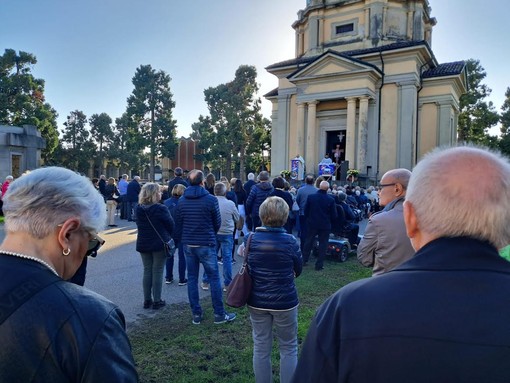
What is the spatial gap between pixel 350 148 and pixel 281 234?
2339cm

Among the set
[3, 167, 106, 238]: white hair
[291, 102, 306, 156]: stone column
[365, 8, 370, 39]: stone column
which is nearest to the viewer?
[3, 167, 106, 238]: white hair

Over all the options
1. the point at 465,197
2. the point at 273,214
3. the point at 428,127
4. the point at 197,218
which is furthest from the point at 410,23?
the point at 465,197

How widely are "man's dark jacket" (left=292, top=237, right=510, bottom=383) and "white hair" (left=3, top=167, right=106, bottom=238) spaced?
1120 mm

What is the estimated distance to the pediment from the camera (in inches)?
972

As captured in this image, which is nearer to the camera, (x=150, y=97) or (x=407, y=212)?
(x=407, y=212)

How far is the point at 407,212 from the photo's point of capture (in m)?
1.40

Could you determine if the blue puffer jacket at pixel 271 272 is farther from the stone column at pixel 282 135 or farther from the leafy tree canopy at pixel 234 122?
the leafy tree canopy at pixel 234 122

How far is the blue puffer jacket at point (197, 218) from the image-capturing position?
5.24 metres

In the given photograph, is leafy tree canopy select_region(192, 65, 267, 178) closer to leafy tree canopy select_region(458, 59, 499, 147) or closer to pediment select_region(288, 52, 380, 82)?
pediment select_region(288, 52, 380, 82)

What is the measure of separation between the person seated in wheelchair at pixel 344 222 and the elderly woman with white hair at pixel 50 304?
26.6 feet

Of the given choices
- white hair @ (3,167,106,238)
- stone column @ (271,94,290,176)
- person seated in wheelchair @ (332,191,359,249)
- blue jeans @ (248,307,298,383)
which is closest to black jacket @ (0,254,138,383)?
white hair @ (3,167,106,238)

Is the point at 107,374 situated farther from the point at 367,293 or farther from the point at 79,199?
the point at 367,293

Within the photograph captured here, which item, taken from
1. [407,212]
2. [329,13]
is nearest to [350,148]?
[329,13]

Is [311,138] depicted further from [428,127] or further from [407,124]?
[428,127]
